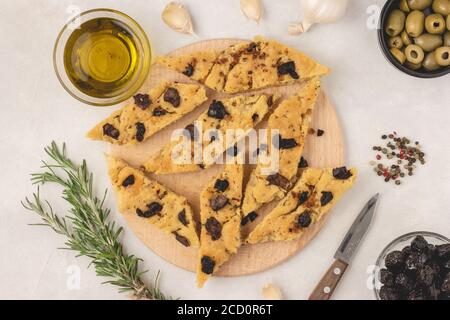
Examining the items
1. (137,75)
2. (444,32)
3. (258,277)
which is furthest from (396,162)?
(137,75)

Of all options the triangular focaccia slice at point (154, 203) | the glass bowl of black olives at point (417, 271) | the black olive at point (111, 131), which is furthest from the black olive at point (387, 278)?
the black olive at point (111, 131)

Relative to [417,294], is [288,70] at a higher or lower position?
higher

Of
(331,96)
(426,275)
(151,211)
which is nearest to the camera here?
(426,275)

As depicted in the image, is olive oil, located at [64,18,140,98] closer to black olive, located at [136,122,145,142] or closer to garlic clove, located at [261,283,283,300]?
black olive, located at [136,122,145,142]

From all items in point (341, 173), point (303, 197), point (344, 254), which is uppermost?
point (341, 173)

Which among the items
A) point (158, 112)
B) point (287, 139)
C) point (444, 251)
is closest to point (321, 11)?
point (287, 139)

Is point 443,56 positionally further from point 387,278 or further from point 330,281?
point 330,281

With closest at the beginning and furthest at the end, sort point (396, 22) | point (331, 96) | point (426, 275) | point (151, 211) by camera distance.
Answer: point (426, 275)
point (396, 22)
point (151, 211)
point (331, 96)
